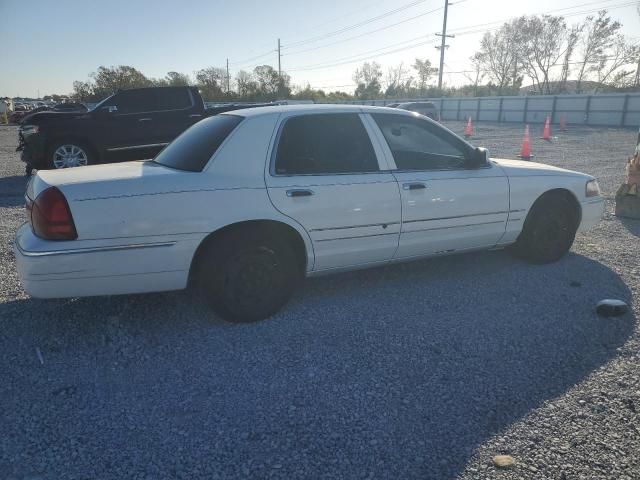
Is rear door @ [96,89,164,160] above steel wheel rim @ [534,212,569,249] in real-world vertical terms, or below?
above

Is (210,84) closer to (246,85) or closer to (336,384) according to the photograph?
(246,85)

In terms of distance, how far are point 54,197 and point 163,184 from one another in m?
0.64

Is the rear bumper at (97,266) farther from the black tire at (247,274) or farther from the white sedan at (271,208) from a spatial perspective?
the black tire at (247,274)

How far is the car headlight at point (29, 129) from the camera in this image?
8.95 metres

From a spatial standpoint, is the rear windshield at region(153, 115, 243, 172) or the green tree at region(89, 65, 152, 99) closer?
the rear windshield at region(153, 115, 243, 172)

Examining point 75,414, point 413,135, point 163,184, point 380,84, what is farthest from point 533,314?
point 380,84

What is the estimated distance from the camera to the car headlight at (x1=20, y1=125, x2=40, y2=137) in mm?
8945

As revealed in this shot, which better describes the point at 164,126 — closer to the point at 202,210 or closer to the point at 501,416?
the point at 202,210

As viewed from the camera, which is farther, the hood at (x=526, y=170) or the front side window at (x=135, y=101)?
the front side window at (x=135, y=101)

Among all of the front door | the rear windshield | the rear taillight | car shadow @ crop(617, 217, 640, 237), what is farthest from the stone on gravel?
car shadow @ crop(617, 217, 640, 237)

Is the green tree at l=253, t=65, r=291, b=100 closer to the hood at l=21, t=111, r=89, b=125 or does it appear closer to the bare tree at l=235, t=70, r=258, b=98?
the bare tree at l=235, t=70, r=258, b=98

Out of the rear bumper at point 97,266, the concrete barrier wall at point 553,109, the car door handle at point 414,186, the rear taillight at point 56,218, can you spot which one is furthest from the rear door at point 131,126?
the concrete barrier wall at point 553,109

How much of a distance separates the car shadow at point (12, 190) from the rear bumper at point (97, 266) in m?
5.40

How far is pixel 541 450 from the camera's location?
2105 mm
